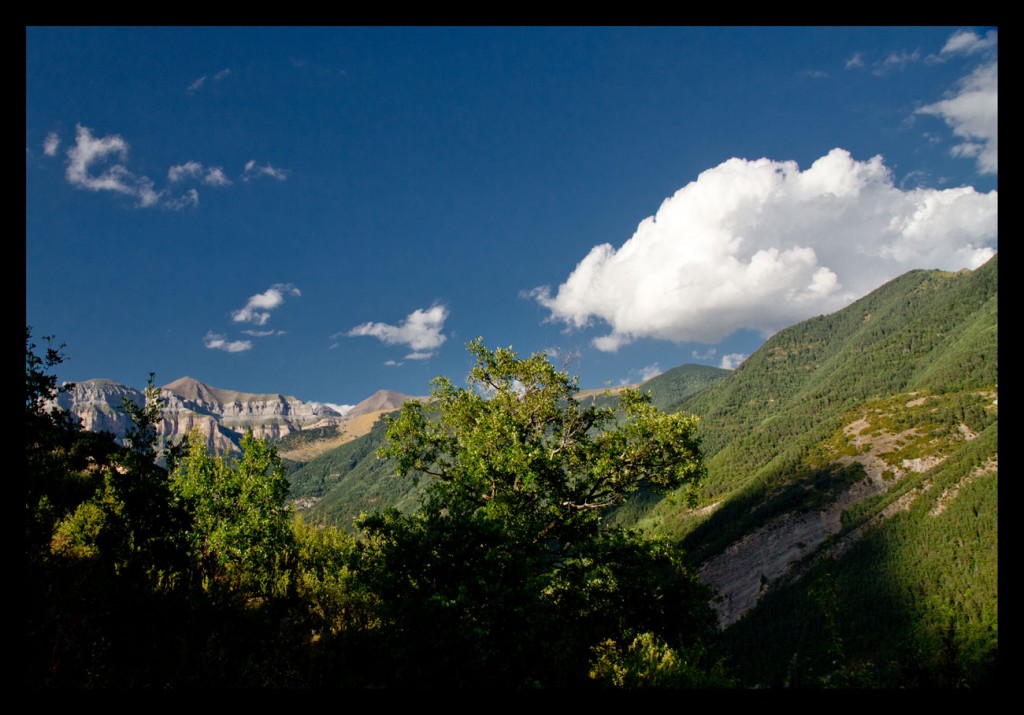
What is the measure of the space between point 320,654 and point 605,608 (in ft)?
25.0

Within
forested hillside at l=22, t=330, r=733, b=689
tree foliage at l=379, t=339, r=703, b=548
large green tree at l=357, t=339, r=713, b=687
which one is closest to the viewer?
large green tree at l=357, t=339, r=713, b=687

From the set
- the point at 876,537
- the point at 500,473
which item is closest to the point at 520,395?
the point at 500,473

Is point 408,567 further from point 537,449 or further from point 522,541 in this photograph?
point 537,449

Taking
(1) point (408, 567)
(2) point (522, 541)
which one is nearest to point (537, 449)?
(2) point (522, 541)

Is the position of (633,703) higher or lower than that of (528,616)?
higher

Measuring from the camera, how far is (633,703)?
8.54 feet

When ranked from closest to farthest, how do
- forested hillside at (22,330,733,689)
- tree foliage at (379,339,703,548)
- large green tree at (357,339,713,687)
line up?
large green tree at (357,339,713,687) < forested hillside at (22,330,733,689) < tree foliage at (379,339,703,548)

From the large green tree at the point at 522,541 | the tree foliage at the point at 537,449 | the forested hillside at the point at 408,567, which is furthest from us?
the tree foliage at the point at 537,449

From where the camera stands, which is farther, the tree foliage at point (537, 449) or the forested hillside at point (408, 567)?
the tree foliage at point (537, 449)

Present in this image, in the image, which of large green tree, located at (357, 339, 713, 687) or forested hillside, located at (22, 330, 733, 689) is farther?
forested hillside, located at (22, 330, 733, 689)

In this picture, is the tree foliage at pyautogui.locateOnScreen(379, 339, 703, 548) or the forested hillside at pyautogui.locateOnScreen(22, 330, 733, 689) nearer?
the forested hillside at pyautogui.locateOnScreen(22, 330, 733, 689)

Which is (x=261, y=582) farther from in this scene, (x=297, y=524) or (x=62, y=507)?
(x=62, y=507)
